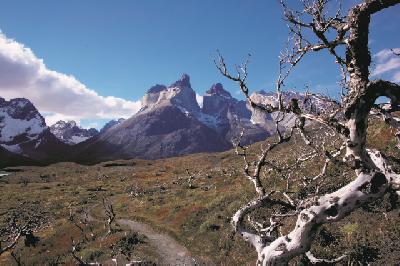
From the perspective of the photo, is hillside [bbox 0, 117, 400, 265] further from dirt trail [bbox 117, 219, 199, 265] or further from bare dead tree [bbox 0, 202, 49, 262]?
bare dead tree [bbox 0, 202, 49, 262]

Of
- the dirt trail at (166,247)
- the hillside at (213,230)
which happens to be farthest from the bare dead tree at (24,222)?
the dirt trail at (166,247)

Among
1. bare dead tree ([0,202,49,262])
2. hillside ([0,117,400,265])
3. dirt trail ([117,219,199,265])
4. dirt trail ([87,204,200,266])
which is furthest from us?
bare dead tree ([0,202,49,262])

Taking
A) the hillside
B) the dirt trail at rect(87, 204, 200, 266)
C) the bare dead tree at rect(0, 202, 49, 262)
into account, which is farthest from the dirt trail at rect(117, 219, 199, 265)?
the bare dead tree at rect(0, 202, 49, 262)

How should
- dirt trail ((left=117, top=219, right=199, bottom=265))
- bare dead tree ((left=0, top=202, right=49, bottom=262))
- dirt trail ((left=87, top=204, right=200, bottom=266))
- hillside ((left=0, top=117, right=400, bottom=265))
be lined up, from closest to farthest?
1. hillside ((left=0, top=117, right=400, bottom=265))
2. dirt trail ((left=87, top=204, right=200, bottom=266))
3. dirt trail ((left=117, top=219, right=199, bottom=265))
4. bare dead tree ((left=0, top=202, right=49, bottom=262))

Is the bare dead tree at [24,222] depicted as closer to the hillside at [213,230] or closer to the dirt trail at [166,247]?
the hillside at [213,230]

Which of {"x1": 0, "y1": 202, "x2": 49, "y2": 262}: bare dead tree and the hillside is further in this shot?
{"x1": 0, "y1": 202, "x2": 49, "y2": 262}: bare dead tree

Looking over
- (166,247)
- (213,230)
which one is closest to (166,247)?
(166,247)

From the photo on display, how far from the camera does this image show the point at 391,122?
33.4 feet

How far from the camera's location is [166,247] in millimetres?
42688

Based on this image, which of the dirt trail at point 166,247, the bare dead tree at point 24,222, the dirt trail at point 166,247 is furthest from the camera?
the bare dead tree at point 24,222

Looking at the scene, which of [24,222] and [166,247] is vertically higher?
[24,222]

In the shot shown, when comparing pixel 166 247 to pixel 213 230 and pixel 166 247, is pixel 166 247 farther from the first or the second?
pixel 213 230

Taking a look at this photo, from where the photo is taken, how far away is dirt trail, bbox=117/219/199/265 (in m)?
37.3

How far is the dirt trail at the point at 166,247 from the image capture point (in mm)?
37281
